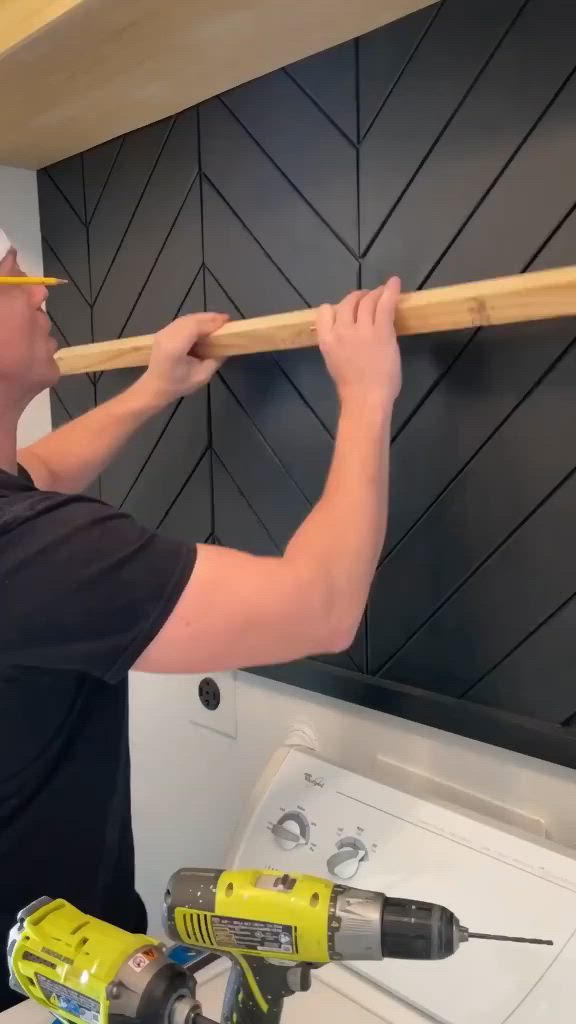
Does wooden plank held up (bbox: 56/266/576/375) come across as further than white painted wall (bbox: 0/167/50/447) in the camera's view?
No

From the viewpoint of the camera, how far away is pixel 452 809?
840mm

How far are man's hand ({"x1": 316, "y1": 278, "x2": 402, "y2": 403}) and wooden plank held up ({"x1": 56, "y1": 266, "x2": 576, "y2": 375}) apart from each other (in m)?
0.02

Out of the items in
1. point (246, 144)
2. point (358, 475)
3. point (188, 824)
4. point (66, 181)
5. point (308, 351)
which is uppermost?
point (66, 181)

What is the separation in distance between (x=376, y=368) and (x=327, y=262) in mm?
291

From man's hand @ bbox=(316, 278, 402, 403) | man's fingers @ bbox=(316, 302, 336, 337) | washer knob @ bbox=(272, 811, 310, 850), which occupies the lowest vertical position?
washer knob @ bbox=(272, 811, 310, 850)

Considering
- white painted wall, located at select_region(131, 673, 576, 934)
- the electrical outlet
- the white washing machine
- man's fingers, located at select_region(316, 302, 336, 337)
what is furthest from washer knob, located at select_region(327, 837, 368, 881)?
man's fingers, located at select_region(316, 302, 336, 337)

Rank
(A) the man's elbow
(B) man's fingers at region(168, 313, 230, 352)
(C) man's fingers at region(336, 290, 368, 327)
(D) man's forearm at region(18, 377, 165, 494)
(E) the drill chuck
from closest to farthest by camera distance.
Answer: (E) the drill chuck → (A) the man's elbow → (C) man's fingers at region(336, 290, 368, 327) → (B) man's fingers at region(168, 313, 230, 352) → (D) man's forearm at region(18, 377, 165, 494)

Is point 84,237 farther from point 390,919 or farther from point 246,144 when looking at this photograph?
point 390,919

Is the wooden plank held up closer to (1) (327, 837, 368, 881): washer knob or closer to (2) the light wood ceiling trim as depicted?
(2) the light wood ceiling trim

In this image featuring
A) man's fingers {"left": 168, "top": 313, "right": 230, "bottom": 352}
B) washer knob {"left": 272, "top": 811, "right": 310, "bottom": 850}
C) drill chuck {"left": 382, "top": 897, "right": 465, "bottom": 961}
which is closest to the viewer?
drill chuck {"left": 382, "top": 897, "right": 465, "bottom": 961}

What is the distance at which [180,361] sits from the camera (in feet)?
3.51

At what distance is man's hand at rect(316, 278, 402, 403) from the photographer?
2.56 ft

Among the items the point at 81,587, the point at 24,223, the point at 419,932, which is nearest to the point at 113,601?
the point at 81,587

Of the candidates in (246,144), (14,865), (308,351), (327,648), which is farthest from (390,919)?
(246,144)
